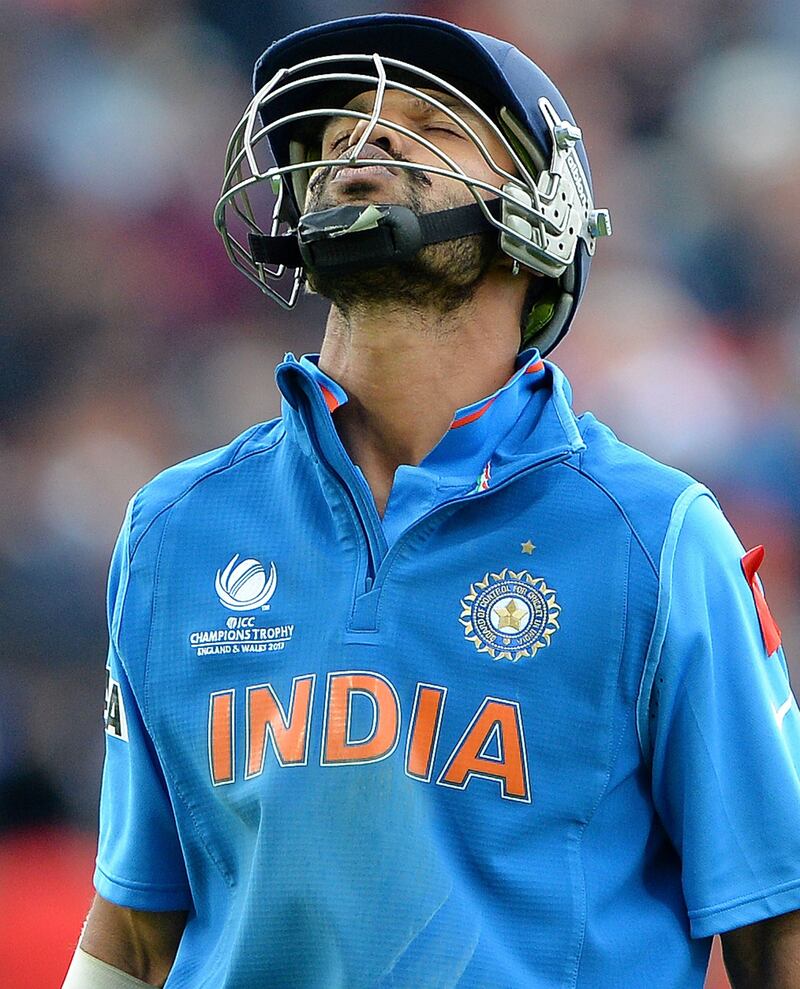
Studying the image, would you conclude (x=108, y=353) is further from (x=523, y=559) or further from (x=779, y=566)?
(x=523, y=559)

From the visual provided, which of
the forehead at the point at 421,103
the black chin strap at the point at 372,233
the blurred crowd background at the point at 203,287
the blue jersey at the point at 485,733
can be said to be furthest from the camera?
the blurred crowd background at the point at 203,287

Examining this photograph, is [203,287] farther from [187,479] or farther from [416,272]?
[416,272]

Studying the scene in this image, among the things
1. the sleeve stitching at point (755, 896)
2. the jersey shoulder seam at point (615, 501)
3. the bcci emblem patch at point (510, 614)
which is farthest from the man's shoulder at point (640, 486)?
the sleeve stitching at point (755, 896)

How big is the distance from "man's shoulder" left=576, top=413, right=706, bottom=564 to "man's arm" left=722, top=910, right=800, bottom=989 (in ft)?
1.28

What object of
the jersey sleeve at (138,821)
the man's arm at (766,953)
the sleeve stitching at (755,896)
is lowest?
the man's arm at (766,953)

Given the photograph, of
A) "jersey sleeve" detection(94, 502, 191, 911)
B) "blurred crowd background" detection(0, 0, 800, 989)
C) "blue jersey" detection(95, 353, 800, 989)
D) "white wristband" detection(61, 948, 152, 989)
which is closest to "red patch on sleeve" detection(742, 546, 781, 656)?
"blue jersey" detection(95, 353, 800, 989)

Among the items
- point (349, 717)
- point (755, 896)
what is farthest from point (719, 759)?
point (349, 717)

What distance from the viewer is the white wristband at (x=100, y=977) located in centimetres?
181

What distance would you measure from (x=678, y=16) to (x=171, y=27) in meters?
1.59

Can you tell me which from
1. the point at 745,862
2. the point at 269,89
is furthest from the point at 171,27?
the point at 745,862

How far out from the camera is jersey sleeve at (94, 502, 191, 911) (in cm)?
175

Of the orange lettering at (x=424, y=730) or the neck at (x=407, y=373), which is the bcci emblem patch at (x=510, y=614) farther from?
the neck at (x=407, y=373)

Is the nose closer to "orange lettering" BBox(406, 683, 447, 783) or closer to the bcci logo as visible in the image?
the bcci logo

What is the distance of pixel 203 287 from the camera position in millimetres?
4492
